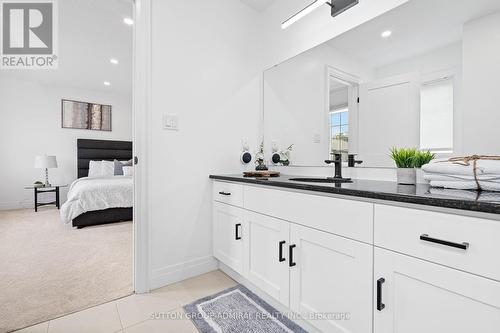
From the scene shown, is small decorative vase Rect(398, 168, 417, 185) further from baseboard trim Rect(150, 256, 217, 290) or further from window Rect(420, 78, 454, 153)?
baseboard trim Rect(150, 256, 217, 290)

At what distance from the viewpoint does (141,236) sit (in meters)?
1.71

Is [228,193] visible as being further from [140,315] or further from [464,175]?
[464,175]

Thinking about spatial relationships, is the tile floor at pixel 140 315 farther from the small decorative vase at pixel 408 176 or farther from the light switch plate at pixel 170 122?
the small decorative vase at pixel 408 176

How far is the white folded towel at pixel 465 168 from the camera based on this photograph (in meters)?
0.87

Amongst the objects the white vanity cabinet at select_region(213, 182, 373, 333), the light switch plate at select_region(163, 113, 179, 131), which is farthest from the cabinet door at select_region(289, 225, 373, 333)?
the light switch plate at select_region(163, 113, 179, 131)

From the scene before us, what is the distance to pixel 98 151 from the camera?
5.21m

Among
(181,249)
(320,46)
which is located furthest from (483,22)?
(181,249)

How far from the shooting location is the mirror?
1.20m

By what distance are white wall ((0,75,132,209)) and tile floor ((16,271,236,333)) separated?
4.65 m

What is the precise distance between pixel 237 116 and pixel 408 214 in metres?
1.67

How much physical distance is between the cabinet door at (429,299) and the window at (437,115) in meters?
0.80

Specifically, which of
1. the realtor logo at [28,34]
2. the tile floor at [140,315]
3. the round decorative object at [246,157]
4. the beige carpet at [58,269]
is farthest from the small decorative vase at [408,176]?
the realtor logo at [28,34]

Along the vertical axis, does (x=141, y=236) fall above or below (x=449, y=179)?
below

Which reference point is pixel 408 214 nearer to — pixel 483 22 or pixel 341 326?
pixel 341 326
